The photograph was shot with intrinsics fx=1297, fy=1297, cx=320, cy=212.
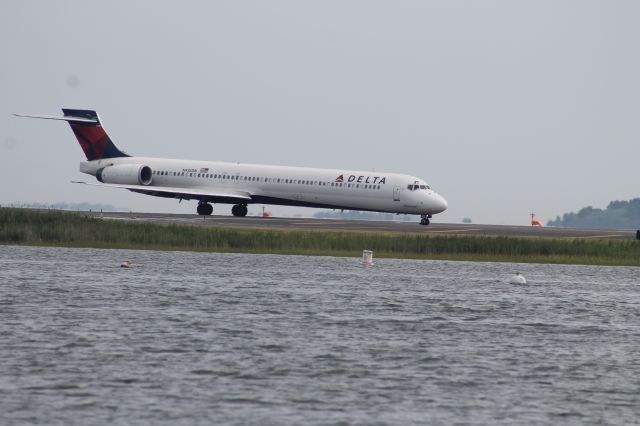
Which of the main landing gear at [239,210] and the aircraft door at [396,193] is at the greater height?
the aircraft door at [396,193]

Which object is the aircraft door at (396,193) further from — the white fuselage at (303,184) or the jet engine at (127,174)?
the jet engine at (127,174)

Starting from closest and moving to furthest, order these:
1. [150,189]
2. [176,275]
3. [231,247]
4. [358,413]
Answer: [358,413] < [176,275] < [231,247] < [150,189]

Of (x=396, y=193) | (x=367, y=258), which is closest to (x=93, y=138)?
(x=396, y=193)

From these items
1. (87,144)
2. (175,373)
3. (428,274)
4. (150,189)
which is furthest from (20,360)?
(87,144)

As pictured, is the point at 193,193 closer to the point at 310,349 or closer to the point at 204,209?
the point at 204,209

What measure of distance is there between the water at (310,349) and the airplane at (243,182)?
110 feet

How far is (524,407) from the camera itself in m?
25.1

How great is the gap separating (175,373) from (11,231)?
46958 mm

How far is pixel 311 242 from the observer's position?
6956cm

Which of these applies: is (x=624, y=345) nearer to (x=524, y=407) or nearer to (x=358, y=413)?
(x=524, y=407)

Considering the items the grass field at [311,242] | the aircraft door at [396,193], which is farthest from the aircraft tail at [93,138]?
the grass field at [311,242]

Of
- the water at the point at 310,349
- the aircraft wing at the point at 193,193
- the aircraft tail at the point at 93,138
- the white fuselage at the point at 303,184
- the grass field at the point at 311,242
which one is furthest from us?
the aircraft tail at the point at 93,138

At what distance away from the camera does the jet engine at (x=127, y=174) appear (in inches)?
4040

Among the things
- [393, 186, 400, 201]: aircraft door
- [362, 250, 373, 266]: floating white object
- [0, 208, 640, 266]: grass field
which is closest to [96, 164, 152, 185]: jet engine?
[393, 186, 400, 201]: aircraft door
